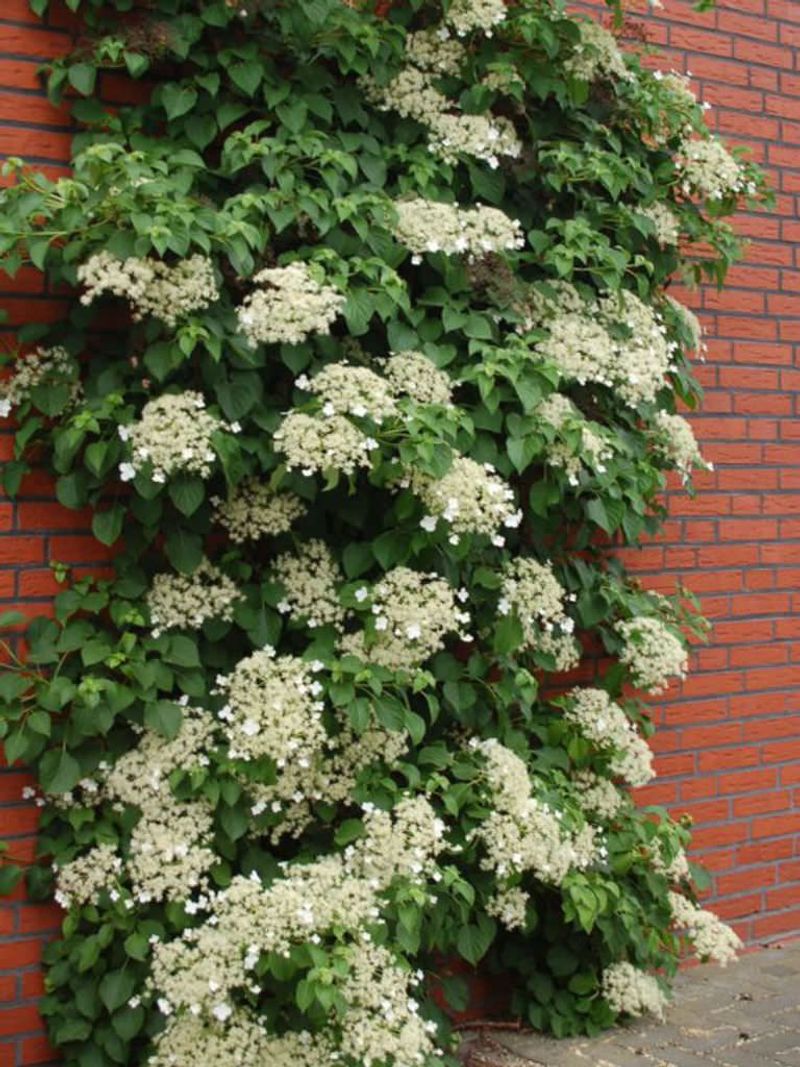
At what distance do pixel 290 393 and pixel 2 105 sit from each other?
0.95m

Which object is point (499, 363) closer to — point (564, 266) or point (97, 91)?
point (564, 266)

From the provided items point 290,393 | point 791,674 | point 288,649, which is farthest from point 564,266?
point 791,674

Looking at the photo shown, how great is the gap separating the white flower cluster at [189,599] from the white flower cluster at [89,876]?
0.51 metres

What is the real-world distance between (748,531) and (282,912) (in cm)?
246

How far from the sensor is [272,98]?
12.8 ft

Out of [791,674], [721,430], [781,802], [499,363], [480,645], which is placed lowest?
[781,802]

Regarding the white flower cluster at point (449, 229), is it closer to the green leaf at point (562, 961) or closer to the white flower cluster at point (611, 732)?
the white flower cluster at point (611, 732)

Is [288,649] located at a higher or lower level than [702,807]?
higher

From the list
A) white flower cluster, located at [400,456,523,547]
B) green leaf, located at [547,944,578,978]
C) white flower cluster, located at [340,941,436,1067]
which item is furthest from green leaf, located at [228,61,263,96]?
green leaf, located at [547,944,578,978]

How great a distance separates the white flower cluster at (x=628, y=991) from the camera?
4.17m

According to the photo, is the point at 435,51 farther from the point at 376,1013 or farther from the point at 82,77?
the point at 376,1013

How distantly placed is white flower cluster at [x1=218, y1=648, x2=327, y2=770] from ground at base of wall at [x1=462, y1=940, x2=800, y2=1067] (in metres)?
1.07

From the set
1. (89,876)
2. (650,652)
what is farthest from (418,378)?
(89,876)

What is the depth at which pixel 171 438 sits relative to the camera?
3490 mm
